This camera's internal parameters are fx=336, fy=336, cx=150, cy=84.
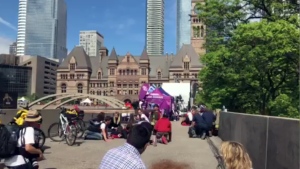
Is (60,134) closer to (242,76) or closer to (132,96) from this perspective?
(242,76)

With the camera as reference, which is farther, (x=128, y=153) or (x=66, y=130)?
(x=66, y=130)

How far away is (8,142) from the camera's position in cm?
491

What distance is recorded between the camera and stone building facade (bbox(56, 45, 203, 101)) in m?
111

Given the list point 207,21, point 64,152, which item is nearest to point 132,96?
point 207,21

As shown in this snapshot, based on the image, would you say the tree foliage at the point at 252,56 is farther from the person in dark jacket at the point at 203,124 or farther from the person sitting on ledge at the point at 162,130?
the person sitting on ledge at the point at 162,130

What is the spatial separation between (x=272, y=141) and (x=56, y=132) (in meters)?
11.8

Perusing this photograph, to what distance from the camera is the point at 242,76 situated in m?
26.9

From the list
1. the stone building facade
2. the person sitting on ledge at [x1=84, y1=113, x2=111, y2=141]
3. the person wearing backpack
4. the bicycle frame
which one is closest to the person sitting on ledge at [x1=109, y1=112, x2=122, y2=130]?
the person sitting on ledge at [x1=84, y1=113, x2=111, y2=141]

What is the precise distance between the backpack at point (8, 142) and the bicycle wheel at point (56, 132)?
10384 mm

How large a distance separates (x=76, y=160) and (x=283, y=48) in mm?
17657

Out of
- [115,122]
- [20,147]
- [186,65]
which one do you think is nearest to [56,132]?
[115,122]

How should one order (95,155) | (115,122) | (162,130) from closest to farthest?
(95,155) → (162,130) → (115,122)

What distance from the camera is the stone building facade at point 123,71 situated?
4358 inches

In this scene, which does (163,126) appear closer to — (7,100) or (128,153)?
(7,100)
